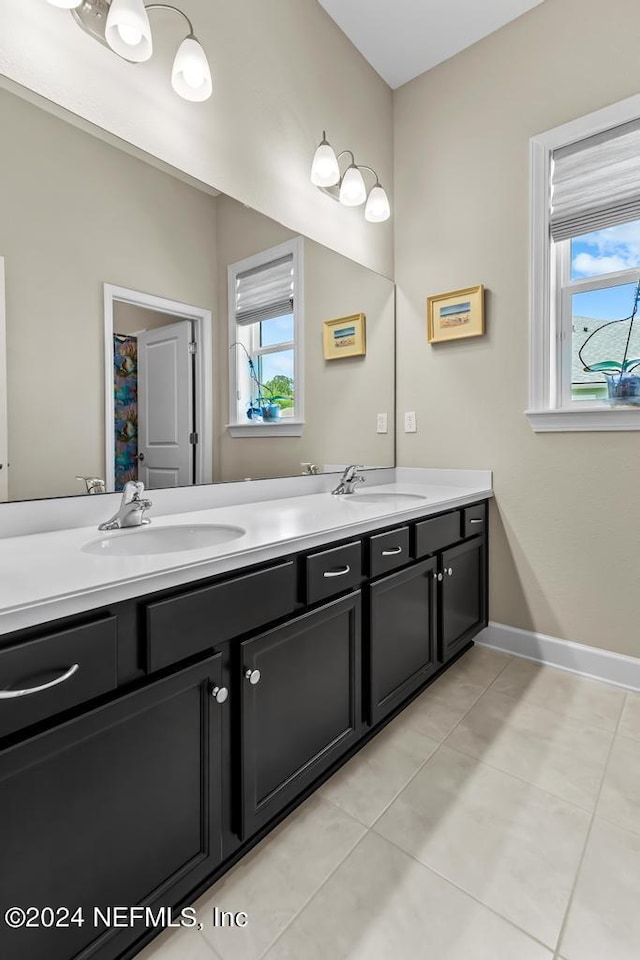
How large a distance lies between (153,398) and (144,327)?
0.22m

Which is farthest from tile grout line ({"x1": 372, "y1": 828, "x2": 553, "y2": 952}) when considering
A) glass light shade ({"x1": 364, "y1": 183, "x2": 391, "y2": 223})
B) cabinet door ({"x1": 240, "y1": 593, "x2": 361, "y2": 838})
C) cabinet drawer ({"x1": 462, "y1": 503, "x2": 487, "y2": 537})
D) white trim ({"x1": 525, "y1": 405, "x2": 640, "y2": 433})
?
glass light shade ({"x1": 364, "y1": 183, "x2": 391, "y2": 223})

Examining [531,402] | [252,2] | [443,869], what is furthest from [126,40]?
[443,869]

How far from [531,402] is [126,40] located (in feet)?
6.31

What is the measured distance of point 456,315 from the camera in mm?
2363

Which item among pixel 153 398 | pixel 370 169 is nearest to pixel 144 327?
pixel 153 398

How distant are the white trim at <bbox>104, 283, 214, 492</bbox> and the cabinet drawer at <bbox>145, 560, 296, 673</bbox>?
2.01ft

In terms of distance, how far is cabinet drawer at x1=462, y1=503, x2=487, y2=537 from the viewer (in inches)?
82.0

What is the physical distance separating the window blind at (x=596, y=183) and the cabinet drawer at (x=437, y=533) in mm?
1338

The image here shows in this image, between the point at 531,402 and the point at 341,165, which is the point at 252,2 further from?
the point at 531,402

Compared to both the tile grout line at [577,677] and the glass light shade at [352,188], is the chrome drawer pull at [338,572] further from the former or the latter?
the glass light shade at [352,188]

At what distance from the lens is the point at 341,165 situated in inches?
89.5

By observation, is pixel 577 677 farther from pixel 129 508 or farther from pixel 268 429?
pixel 129 508

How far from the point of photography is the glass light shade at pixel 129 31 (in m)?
1.27

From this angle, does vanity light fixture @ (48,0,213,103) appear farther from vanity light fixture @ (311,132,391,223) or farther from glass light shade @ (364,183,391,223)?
glass light shade @ (364,183,391,223)
